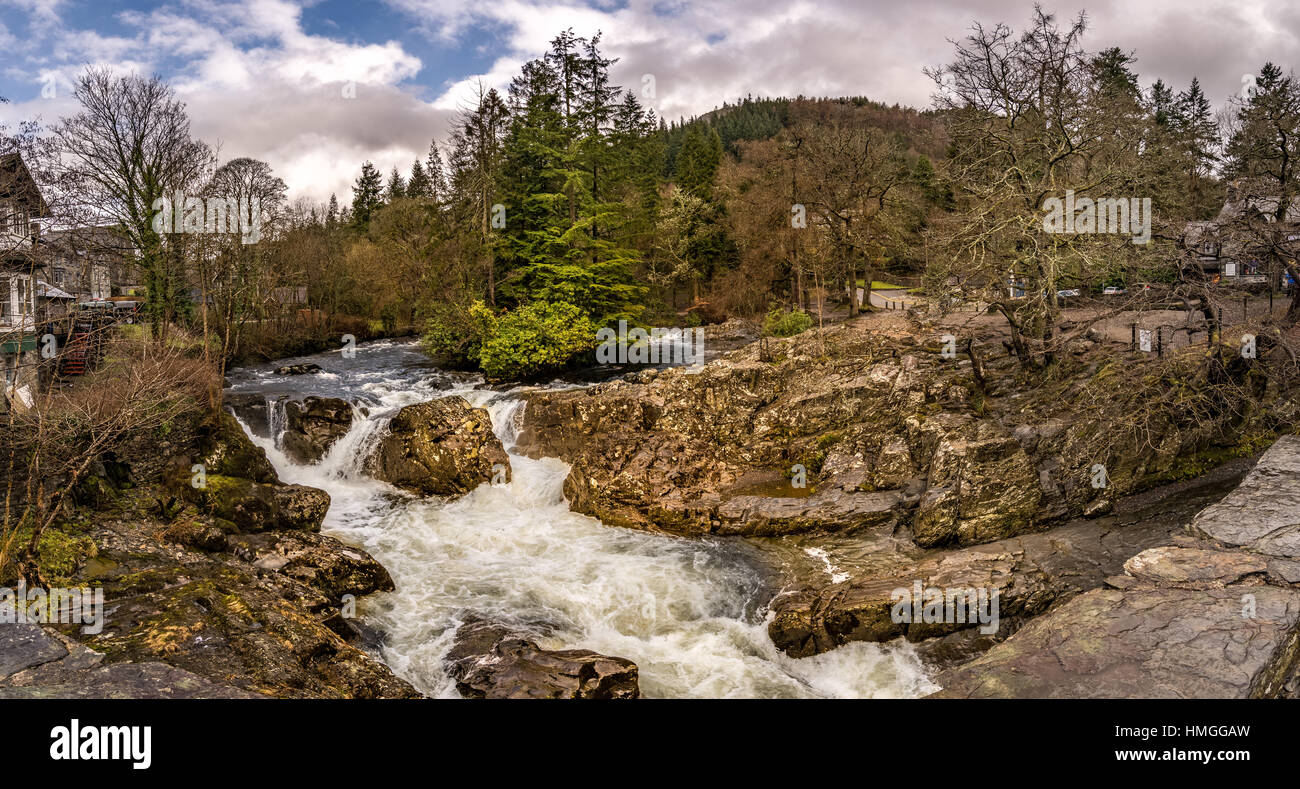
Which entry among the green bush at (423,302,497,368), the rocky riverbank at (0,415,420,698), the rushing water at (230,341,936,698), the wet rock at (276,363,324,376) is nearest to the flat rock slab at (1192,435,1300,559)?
the rushing water at (230,341,936,698)

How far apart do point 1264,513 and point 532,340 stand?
22.8 metres

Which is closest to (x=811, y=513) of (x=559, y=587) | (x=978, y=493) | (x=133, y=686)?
(x=978, y=493)

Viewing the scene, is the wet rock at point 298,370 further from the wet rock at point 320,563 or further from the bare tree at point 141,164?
the wet rock at point 320,563

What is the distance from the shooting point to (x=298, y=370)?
28.9 m

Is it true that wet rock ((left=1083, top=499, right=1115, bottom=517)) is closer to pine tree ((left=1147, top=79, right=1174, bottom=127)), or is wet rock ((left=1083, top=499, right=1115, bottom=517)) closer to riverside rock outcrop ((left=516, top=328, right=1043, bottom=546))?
riverside rock outcrop ((left=516, top=328, right=1043, bottom=546))

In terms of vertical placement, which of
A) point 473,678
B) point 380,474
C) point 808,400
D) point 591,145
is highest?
point 591,145

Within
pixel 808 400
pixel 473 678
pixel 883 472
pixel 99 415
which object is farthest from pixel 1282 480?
pixel 99 415

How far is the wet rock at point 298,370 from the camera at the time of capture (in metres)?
28.4

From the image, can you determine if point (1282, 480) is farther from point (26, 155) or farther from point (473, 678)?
point (26, 155)

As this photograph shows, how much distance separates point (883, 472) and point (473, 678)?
10.6 metres

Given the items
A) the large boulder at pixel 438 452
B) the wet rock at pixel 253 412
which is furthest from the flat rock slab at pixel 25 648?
the wet rock at pixel 253 412

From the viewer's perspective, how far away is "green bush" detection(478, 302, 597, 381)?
27.8 m

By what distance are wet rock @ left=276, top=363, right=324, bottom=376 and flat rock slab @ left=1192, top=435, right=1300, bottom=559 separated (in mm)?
29049

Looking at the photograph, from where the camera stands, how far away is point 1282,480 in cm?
1029
